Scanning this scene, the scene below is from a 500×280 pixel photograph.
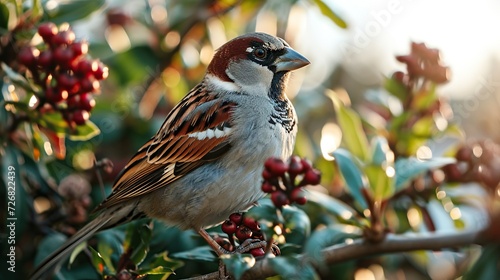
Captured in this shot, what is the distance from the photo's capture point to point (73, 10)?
241 centimetres

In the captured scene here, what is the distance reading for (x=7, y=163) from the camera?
2170 mm

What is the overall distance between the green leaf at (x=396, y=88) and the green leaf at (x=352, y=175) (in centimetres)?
46

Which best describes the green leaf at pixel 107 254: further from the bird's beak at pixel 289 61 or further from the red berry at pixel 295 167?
the bird's beak at pixel 289 61

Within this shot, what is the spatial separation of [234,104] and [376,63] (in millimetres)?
1851

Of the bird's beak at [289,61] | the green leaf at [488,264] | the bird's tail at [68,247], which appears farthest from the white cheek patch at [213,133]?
the green leaf at [488,264]

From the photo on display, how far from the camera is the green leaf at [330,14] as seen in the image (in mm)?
2371

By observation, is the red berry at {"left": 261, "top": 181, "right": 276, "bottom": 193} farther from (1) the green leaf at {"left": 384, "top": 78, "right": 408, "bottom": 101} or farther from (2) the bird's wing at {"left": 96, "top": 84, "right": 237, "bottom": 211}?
(1) the green leaf at {"left": 384, "top": 78, "right": 408, "bottom": 101}

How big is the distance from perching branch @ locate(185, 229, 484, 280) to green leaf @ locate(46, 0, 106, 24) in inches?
47.1

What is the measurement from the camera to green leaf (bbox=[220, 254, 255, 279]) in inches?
60.9

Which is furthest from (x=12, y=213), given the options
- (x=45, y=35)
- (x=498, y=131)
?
(x=498, y=131)

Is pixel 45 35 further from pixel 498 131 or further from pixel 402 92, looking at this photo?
pixel 498 131

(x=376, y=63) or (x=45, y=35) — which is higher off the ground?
(x=45, y=35)

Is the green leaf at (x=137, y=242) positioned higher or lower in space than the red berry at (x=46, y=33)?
lower

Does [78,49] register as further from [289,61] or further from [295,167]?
[295,167]
